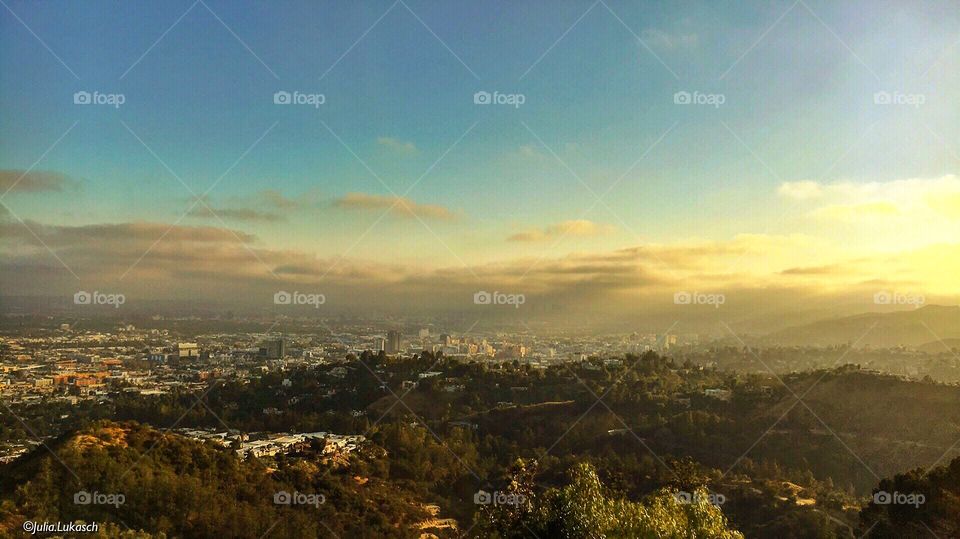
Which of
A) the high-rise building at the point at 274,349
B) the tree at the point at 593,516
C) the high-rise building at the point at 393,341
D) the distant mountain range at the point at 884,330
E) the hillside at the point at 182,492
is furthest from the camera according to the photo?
the distant mountain range at the point at 884,330

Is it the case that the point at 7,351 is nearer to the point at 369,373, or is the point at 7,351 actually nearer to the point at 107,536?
the point at 369,373

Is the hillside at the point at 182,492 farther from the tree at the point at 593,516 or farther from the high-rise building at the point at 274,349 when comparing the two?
the high-rise building at the point at 274,349

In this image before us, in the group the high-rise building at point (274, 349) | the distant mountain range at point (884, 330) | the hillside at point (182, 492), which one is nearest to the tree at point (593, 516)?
the hillside at point (182, 492)

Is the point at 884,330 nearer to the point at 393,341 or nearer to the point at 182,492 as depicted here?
the point at 393,341

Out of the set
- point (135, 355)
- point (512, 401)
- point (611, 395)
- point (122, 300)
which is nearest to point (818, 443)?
point (611, 395)

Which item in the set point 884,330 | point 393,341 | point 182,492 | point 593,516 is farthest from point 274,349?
point 884,330
